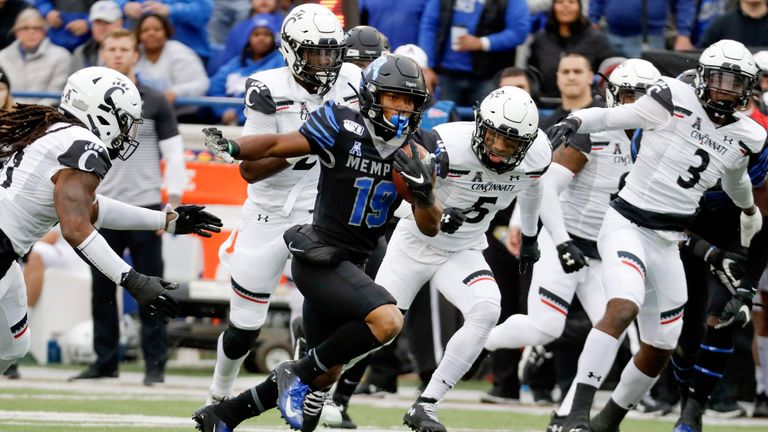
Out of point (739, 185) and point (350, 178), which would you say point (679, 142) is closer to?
point (739, 185)

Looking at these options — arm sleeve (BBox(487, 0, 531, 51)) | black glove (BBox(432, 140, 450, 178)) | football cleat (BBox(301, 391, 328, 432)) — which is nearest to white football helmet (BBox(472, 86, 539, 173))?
black glove (BBox(432, 140, 450, 178))

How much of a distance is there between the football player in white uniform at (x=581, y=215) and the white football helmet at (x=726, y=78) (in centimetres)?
92

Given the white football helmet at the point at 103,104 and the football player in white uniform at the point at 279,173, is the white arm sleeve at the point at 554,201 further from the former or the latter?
the white football helmet at the point at 103,104

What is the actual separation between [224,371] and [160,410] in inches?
37.4

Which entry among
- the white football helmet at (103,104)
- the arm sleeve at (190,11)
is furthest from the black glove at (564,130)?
the arm sleeve at (190,11)

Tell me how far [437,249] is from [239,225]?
1.11 meters

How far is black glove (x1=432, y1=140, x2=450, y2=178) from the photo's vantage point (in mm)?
7352

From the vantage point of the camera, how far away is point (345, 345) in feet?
21.4

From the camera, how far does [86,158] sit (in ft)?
20.5

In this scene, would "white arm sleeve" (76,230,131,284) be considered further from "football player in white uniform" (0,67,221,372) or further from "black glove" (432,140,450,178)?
"black glove" (432,140,450,178)

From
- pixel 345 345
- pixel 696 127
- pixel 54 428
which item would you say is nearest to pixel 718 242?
pixel 696 127

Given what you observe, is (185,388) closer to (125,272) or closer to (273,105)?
(273,105)

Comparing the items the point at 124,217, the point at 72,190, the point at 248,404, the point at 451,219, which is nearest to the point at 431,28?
the point at 451,219

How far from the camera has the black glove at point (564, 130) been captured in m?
7.76
